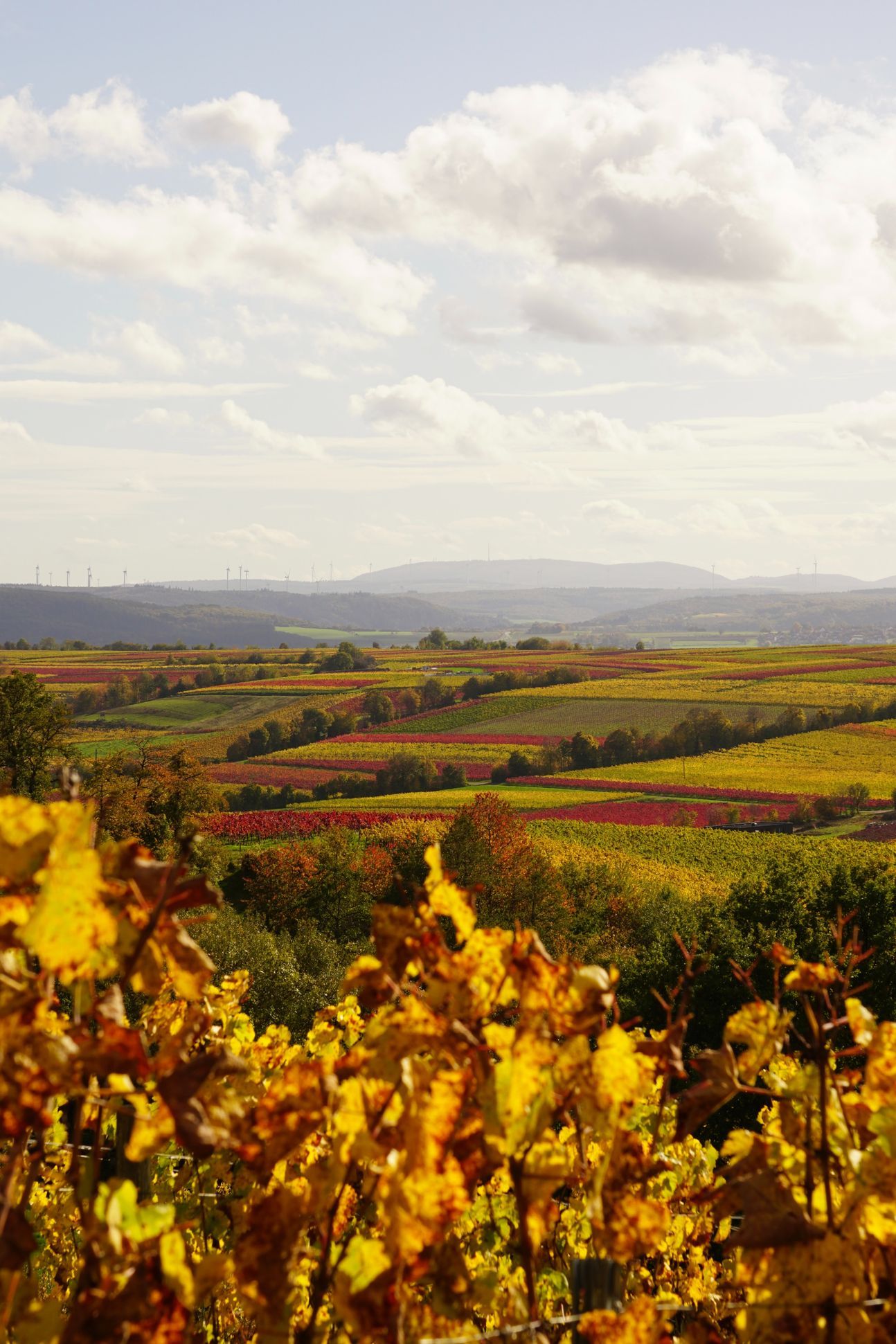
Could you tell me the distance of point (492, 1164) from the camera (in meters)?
1.58

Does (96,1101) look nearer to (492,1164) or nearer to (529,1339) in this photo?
(492,1164)

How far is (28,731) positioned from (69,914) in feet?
105

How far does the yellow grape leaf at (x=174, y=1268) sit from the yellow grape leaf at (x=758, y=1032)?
969mm

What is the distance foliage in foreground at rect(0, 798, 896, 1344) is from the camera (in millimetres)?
1338

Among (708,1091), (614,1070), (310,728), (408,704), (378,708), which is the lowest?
(310,728)

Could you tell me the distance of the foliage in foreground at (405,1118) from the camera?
1.34 m

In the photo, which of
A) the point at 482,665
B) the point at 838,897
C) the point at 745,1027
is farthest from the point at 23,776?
the point at 482,665

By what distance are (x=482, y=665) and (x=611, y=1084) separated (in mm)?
107069

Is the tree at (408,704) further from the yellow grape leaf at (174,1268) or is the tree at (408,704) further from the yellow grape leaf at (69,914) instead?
the yellow grape leaf at (69,914)

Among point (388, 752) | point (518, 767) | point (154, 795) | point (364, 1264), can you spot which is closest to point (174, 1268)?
point (364, 1264)

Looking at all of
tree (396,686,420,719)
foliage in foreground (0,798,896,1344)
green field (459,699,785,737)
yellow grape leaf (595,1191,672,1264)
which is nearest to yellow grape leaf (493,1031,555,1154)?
foliage in foreground (0,798,896,1344)

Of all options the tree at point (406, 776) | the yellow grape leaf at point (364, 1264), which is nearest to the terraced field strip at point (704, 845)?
the tree at point (406, 776)

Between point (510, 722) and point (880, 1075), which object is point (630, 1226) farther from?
point (510, 722)

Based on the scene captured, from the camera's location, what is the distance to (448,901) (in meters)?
1.57
